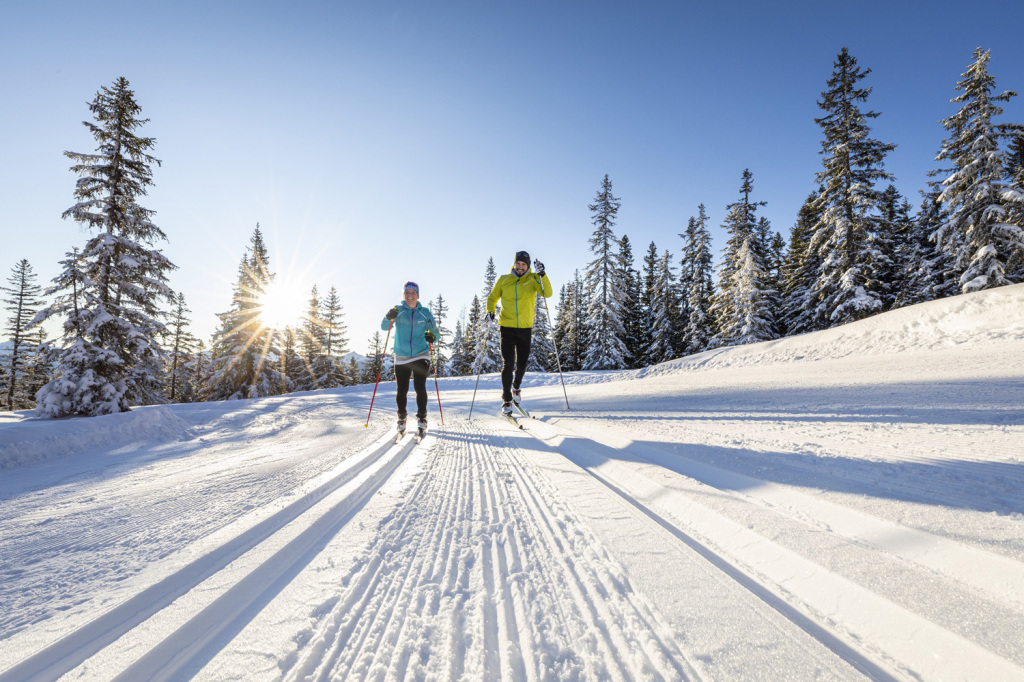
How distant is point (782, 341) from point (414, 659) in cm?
1410

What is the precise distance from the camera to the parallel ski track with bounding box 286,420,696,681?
1.03 m

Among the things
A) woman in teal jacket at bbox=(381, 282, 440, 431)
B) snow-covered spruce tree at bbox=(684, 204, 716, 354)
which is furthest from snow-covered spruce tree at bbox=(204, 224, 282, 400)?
snow-covered spruce tree at bbox=(684, 204, 716, 354)

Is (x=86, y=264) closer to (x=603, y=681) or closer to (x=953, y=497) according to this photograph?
(x=603, y=681)

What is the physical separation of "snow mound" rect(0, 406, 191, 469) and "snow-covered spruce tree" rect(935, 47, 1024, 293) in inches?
1063

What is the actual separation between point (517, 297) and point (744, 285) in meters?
23.8

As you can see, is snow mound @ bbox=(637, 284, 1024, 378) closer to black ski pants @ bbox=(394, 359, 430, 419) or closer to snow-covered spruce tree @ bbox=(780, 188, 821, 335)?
black ski pants @ bbox=(394, 359, 430, 419)

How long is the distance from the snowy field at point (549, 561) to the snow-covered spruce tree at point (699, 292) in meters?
27.2

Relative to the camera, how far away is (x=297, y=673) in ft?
3.26

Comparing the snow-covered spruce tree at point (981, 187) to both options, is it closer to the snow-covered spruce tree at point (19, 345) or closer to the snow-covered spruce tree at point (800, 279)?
the snow-covered spruce tree at point (800, 279)

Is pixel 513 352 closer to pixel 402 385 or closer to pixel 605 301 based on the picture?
pixel 402 385

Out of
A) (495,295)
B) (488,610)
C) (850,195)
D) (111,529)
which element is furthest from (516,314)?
(850,195)

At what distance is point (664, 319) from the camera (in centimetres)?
3125

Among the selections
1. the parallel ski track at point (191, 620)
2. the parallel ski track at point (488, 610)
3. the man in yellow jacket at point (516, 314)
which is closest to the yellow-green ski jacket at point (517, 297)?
the man in yellow jacket at point (516, 314)

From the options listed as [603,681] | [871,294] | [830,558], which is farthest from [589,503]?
[871,294]
